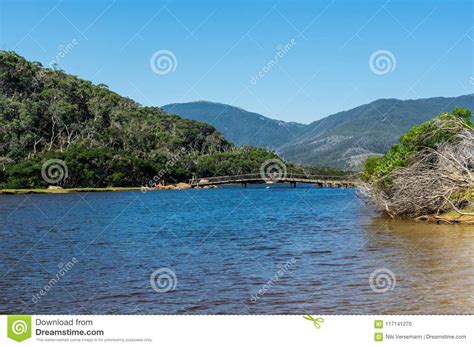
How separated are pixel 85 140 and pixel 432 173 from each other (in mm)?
87834

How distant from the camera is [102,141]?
116250 millimetres

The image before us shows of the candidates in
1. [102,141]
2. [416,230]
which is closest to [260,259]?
[416,230]

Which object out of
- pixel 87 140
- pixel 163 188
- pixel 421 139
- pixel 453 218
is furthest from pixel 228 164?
pixel 453 218

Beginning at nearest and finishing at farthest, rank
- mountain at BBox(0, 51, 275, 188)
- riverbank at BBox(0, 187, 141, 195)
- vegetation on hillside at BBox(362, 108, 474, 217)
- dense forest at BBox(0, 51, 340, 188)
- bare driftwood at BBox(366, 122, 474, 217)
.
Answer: bare driftwood at BBox(366, 122, 474, 217)
vegetation on hillside at BBox(362, 108, 474, 217)
riverbank at BBox(0, 187, 141, 195)
mountain at BBox(0, 51, 275, 188)
dense forest at BBox(0, 51, 340, 188)

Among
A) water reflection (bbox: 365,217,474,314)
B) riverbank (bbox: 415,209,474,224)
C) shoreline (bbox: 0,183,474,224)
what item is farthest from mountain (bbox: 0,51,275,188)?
water reflection (bbox: 365,217,474,314)

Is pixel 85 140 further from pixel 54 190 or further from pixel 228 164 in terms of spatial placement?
pixel 228 164

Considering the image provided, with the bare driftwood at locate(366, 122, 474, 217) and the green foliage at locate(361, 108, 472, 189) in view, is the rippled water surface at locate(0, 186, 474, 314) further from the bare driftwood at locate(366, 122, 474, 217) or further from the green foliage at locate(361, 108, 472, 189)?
the green foliage at locate(361, 108, 472, 189)

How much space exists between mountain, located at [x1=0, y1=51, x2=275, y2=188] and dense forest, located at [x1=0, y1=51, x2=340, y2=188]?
0.48 feet

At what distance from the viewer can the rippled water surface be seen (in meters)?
14.1

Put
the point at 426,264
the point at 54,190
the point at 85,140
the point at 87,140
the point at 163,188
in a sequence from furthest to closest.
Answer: the point at 87,140 → the point at 85,140 → the point at 163,188 → the point at 54,190 → the point at 426,264

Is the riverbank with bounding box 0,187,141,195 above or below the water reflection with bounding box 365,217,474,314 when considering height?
above
